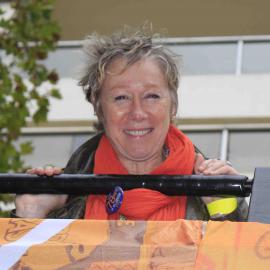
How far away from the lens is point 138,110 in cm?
264

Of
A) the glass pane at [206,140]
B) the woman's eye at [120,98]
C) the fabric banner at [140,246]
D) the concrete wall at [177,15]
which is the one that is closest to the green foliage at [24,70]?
the woman's eye at [120,98]

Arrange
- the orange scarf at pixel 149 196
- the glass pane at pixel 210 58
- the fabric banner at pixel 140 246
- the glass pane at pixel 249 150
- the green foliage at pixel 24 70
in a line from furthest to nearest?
1. the glass pane at pixel 210 58
2. the glass pane at pixel 249 150
3. the green foliage at pixel 24 70
4. the orange scarf at pixel 149 196
5. the fabric banner at pixel 140 246

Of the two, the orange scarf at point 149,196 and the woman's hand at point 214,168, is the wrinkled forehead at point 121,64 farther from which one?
the woman's hand at point 214,168

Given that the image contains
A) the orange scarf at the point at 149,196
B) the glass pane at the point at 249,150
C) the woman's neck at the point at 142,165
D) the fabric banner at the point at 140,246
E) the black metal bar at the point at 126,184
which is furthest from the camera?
the glass pane at the point at 249,150

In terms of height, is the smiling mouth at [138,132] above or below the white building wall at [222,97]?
above

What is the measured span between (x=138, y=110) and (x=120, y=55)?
0.66ft

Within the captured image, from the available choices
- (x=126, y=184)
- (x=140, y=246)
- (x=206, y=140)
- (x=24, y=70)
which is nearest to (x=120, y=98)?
(x=126, y=184)

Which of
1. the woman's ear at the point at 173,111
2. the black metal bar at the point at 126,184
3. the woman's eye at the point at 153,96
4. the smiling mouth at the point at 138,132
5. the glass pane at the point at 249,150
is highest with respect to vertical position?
the woman's eye at the point at 153,96

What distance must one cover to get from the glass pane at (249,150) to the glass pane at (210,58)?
2.67 feet

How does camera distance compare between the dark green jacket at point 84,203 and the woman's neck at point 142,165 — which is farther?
the woman's neck at point 142,165

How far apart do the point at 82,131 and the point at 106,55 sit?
798 cm

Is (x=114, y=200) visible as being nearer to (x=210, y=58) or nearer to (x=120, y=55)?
(x=120, y=55)

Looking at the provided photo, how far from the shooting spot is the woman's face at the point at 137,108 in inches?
104

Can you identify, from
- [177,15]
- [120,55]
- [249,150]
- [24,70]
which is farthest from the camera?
[177,15]
